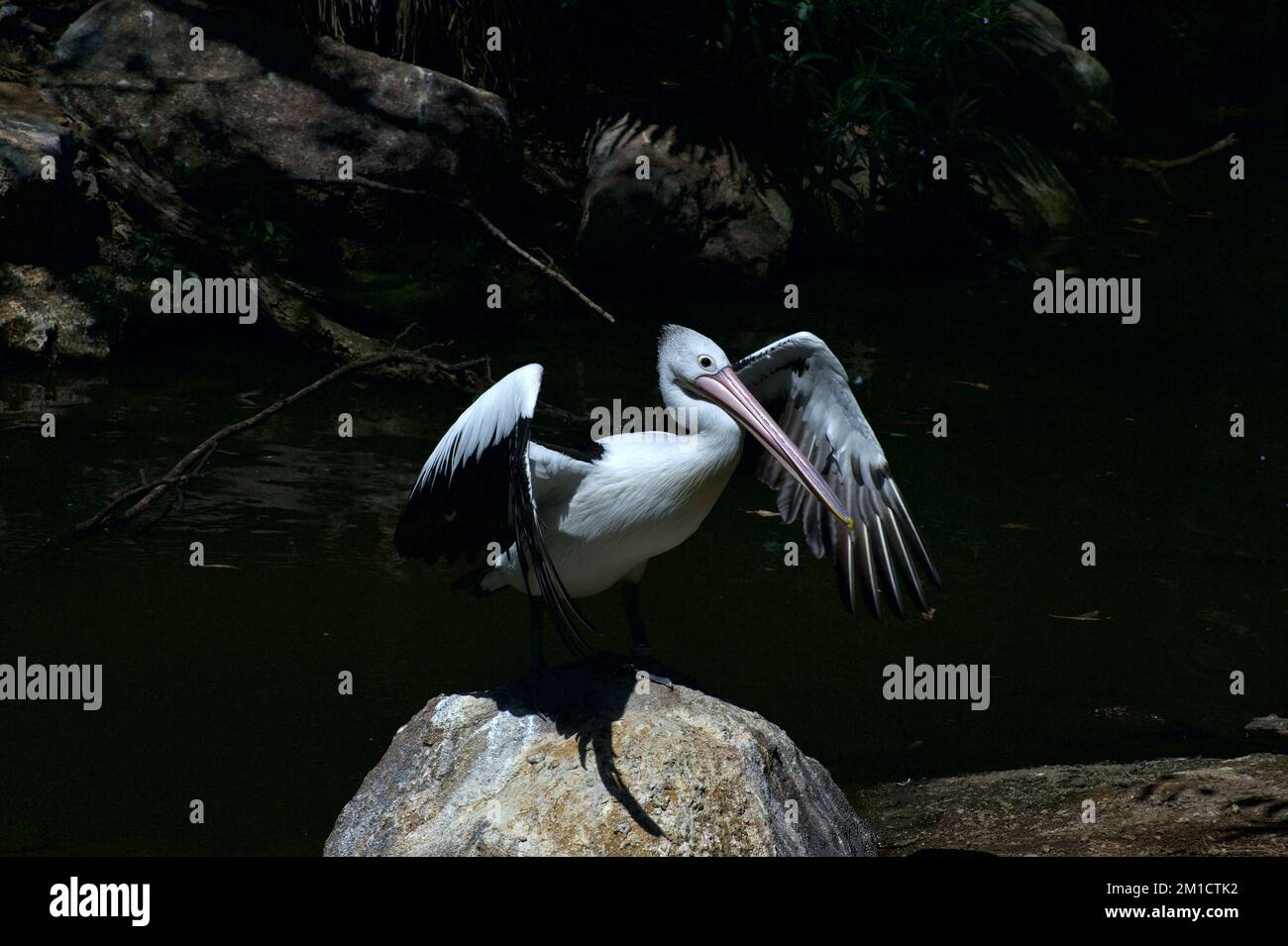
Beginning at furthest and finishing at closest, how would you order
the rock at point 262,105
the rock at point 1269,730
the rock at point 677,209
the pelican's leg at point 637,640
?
1. the rock at point 677,209
2. the rock at point 262,105
3. the rock at point 1269,730
4. the pelican's leg at point 637,640

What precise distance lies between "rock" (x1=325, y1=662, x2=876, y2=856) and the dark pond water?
0.87 meters

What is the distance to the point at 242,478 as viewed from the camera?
6754mm

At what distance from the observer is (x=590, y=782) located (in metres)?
3.75

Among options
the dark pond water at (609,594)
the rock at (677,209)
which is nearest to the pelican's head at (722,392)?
the dark pond water at (609,594)

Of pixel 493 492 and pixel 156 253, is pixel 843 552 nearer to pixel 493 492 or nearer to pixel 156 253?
pixel 493 492

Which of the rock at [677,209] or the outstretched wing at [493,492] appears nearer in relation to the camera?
the outstretched wing at [493,492]

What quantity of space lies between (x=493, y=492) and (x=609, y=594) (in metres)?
2.48

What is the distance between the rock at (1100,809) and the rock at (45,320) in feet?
16.1

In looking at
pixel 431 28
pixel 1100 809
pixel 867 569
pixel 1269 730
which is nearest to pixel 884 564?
pixel 867 569

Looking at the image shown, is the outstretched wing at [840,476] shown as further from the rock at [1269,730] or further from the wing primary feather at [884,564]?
the rock at [1269,730]

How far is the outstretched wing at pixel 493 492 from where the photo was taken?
3.61 m

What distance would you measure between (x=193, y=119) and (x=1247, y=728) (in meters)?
6.57

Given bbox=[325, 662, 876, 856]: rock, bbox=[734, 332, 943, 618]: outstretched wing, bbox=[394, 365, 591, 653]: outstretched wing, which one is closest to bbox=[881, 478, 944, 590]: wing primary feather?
bbox=[734, 332, 943, 618]: outstretched wing

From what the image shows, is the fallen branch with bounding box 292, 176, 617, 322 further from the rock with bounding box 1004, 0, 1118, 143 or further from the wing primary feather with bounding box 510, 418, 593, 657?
the rock with bounding box 1004, 0, 1118, 143
